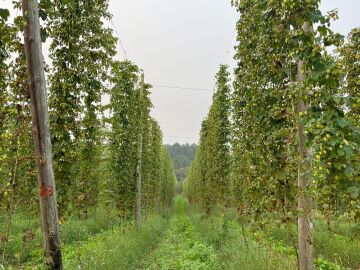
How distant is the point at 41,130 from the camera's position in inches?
198

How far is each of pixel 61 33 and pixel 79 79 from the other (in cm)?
117

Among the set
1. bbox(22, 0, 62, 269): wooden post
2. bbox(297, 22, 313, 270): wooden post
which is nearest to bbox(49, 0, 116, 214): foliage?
bbox(22, 0, 62, 269): wooden post

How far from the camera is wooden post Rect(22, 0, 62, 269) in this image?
4.94m

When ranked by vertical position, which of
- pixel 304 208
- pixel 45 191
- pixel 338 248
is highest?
pixel 45 191

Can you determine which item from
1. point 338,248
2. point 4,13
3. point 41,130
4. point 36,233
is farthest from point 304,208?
point 36,233

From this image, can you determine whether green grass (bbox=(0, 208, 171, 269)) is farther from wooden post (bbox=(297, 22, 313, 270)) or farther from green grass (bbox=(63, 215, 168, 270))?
wooden post (bbox=(297, 22, 313, 270))

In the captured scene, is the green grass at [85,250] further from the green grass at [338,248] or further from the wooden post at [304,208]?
the green grass at [338,248]

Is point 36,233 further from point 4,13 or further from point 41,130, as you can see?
point 4,13

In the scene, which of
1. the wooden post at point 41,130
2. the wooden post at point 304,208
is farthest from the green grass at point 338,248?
the wooden post at point 41,130

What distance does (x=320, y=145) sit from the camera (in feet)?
13.0

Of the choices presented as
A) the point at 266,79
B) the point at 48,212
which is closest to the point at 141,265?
the point at 48,212

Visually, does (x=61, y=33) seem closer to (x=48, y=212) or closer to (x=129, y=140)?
(x=48, y=212)

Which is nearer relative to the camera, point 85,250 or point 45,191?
point 45,191

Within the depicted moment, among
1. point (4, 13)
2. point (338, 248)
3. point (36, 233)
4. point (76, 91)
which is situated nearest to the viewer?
point (4, 13)
